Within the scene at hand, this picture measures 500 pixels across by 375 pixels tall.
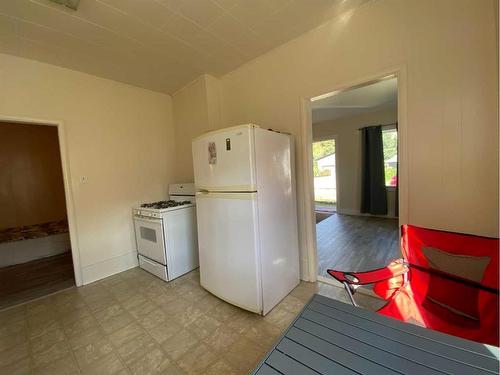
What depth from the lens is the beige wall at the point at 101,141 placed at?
2.32 meters

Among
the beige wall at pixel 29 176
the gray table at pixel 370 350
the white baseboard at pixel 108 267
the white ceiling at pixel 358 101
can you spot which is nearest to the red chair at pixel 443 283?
the gray table at pixel 370 350

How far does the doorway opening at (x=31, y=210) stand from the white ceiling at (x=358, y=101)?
15.4ft

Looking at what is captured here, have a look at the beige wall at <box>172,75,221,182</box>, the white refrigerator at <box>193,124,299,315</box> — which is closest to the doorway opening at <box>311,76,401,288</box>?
the white refrigerator at <box>193,124,299,315</box>

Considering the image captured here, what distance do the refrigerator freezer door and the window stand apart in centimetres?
466

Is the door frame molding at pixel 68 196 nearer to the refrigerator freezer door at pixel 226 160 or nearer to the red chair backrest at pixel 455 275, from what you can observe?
the refrigerator freezer door at pixel 226 160

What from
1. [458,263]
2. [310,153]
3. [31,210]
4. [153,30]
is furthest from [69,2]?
[31,210]

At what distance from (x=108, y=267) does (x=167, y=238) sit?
106 centimetres

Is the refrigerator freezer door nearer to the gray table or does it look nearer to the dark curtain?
the gray table

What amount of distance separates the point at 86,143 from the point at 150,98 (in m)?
1.15

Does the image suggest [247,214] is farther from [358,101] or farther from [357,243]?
[358,101]

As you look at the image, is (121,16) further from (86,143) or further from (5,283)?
(5,283)

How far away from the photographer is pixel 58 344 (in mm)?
1667

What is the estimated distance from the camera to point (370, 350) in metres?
0.71

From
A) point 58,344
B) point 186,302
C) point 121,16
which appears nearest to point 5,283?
point 58,344
